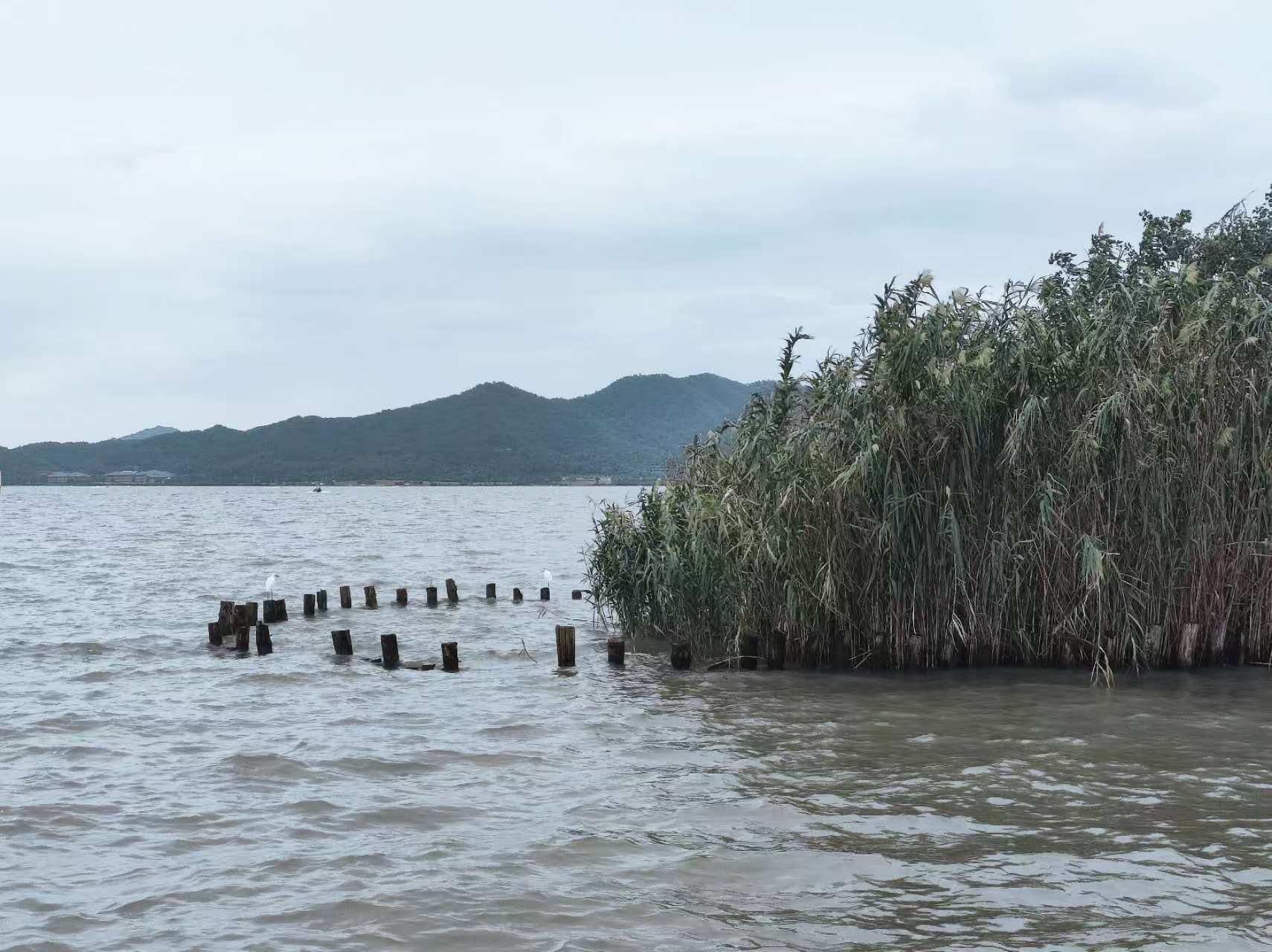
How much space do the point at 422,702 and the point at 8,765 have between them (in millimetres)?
4772

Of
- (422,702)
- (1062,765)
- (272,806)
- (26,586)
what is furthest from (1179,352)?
(26,586)

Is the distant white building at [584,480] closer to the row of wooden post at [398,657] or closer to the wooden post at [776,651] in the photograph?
the row of wooden post at [398,657]

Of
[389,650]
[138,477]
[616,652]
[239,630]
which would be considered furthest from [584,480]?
[616,652]

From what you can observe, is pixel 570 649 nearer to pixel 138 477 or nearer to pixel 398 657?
pixel 398 657

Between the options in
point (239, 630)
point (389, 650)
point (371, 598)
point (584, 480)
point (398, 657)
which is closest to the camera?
point (389, 650)

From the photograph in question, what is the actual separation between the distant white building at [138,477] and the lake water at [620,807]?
174 metres

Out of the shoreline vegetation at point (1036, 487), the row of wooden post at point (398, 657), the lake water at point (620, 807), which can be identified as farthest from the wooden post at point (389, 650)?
the shoreline vegetation at point (1036, 487)

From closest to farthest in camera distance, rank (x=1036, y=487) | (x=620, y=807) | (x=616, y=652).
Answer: (x=620, y=807) → (x=1036, y=487) → (x=616, y=652)

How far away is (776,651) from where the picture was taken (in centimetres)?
1498

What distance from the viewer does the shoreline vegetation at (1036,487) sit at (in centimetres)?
1345

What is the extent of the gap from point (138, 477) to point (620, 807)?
187944mm

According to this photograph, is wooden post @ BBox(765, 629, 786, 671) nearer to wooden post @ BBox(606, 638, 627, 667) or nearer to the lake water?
the lake water

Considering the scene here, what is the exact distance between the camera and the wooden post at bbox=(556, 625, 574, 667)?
1650 centimetres

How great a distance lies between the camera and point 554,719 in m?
13.3
